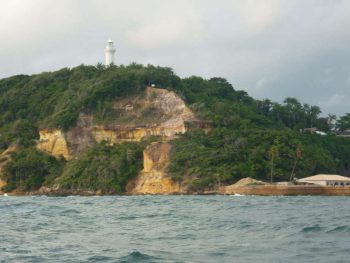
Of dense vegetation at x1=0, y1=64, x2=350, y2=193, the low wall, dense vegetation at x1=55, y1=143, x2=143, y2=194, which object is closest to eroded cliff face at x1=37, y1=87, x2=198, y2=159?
dense vegetation at x1=0, y1=64, x2=350, y2=193

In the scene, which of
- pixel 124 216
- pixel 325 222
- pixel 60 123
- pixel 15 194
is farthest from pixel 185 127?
pixel 325 222

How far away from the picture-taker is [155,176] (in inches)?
3418

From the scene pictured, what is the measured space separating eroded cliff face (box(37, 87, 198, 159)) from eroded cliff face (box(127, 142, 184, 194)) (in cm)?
510

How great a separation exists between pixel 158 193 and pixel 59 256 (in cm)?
6385

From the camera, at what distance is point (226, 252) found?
66.1 feet

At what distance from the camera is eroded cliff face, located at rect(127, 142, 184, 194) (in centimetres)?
8475

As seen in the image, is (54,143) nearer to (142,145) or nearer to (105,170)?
(105,170)

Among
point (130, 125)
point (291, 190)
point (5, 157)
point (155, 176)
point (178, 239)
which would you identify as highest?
point (130, 125)

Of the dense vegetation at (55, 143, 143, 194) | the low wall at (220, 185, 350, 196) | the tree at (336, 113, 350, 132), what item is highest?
the tree at (336, 113, 350, 132)

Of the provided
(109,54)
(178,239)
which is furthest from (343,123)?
(178,239)

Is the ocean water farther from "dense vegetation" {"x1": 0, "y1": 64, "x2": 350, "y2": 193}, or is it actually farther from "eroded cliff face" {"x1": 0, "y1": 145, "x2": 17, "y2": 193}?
"eroded cliff face" {"x1": 0, "y1": 145, "x2": 17, "y2": 193}

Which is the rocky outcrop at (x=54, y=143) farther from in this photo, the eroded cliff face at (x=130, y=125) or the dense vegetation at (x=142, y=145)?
the dense vegetation at (x=142, y=145)

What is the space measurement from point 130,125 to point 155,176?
13.9m

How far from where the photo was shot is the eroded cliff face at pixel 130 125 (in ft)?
317
